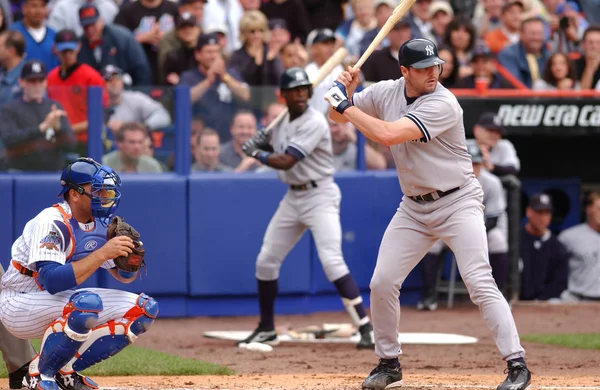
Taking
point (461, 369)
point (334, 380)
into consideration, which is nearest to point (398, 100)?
point (334, 380)

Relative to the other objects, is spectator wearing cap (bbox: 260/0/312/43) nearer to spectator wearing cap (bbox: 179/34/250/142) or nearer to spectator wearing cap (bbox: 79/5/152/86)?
spectator wearing cap (bbox: 79/5/152/86)

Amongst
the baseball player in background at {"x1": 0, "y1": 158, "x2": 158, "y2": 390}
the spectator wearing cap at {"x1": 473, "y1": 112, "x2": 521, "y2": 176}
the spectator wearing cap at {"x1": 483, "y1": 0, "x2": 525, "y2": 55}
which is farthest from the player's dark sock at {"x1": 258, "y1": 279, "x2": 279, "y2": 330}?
the spectator wearing cap at {"x1": 483, "y1": 0, "x2": 525, "y2": 55}

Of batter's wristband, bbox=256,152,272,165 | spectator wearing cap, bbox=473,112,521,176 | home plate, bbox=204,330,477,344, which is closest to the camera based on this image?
batter's wristband, bbox=256,152,272,165

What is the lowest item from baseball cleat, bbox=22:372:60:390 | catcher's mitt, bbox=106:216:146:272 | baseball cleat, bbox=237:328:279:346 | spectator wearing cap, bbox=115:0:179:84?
baseball cleat, bbox=237:328:279:346

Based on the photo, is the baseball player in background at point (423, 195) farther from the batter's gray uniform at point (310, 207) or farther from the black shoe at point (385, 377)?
the batter's gray uniform at point (310, 207)

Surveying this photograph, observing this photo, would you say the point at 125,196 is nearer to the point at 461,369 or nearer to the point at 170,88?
the point at 170,88

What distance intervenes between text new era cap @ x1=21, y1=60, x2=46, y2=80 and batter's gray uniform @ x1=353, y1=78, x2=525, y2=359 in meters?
4.28

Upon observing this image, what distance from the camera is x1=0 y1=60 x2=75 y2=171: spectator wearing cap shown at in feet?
30.3

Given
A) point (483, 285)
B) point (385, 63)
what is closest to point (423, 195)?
point (483, 285)

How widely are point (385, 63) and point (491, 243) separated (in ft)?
7.35

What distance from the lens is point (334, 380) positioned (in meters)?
6.21

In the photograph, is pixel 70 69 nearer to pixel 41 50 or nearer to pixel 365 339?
pixel 41 50

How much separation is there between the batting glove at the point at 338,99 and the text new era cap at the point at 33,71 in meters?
4.27

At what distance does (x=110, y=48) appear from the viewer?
10.6 metres
